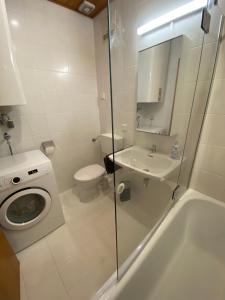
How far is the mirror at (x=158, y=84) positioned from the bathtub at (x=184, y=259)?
760 mm

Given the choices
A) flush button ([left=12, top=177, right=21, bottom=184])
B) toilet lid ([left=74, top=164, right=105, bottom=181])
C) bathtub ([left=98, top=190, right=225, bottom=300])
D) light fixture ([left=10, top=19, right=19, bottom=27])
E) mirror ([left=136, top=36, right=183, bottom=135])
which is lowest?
bathtub ([left=98, top=190, right=225, bottom=300])

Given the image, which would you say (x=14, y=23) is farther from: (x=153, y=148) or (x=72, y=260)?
(x=72, y=260)

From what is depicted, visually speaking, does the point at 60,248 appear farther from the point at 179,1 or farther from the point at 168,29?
the point at 179,1

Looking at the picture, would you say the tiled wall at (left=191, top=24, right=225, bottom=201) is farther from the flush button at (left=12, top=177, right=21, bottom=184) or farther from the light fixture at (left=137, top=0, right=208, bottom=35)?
the flush button at (left=12, top=177, right=21, bottom=184)

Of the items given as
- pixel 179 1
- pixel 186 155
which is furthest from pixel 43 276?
pixel 179 1

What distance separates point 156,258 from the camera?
3.07ft

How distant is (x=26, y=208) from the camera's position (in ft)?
4.64

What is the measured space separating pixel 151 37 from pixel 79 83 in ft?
3.51

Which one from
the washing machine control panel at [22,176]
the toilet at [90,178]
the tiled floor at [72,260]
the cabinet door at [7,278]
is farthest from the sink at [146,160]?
the cabinet door at [7,278]

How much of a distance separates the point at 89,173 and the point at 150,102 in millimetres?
1152

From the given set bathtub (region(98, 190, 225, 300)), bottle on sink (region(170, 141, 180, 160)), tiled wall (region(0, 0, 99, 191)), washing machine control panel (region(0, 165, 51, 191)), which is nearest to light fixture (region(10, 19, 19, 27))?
tiled wall (region(0, 0, 99, 191))

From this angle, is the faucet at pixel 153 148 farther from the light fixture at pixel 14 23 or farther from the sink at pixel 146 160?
the light fixture at pixel 14 23

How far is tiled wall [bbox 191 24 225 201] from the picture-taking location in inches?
39.9

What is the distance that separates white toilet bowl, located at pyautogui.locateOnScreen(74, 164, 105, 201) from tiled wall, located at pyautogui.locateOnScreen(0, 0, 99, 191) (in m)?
0.37
